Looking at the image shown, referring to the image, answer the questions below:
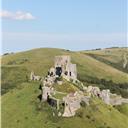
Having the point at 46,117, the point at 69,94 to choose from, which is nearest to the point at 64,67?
the point at 69,94

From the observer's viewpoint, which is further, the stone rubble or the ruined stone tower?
the ruined stone tower

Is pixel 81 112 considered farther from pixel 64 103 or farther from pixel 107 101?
pixel 107 101

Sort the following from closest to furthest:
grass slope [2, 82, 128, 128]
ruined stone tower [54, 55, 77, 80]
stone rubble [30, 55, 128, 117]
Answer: grass slope [2, 82, 128, 128], stone rubble [30, 55, 128, 117], ruined stone tower [54, 55, 77, 80]

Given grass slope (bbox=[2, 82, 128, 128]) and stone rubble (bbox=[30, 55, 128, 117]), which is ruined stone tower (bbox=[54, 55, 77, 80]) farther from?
grass slope (bbox=[2, 82, 128, 128])

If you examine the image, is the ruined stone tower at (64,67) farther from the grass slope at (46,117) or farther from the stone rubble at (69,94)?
the grass slope at (46,117)

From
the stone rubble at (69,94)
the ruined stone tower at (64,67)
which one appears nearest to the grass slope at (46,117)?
the stone rubble at (69,94)

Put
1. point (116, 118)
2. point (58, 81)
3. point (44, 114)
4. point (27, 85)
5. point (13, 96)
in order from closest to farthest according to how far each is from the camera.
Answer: point (44, 114) → point (116, 118) → point (58, 81) → point (13, 96) → point (27, 85)

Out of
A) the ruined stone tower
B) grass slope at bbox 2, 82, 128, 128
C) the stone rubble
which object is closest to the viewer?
grass slope at bbox 2, 82, 128, 128

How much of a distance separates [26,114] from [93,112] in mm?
12944

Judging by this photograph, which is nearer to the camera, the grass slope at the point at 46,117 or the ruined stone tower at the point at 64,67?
the grass slope at the point at 46,117

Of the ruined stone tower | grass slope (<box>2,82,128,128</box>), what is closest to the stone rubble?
the ruined stone tower

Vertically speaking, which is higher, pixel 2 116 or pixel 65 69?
pixel 65 69

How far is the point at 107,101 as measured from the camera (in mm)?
109938

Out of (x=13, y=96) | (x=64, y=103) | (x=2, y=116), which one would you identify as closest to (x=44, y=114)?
(x=64, y=103)
